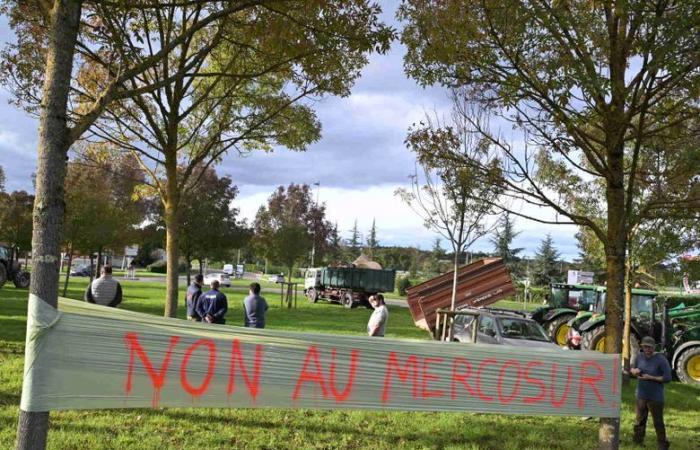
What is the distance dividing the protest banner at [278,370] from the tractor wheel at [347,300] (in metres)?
25.2

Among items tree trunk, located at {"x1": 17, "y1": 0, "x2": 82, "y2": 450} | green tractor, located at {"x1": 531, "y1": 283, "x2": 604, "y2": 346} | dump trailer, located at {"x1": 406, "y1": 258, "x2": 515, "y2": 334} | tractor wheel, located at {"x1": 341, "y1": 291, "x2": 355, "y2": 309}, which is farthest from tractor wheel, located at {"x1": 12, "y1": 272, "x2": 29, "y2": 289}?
tree trunk, located at {"x1": 17, "y1": 0, "x2": 82, "y2": 450}

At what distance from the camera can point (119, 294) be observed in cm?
931

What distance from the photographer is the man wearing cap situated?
6.83 metres

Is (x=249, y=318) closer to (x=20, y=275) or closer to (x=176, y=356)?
(x=176, y=356)

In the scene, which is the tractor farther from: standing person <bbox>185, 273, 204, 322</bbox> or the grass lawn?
the grass lawn

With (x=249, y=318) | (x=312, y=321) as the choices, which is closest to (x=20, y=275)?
(x=312, y=321)

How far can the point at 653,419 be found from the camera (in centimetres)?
692

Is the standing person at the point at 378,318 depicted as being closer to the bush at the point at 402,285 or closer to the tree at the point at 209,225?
the tree at the point at 209,225

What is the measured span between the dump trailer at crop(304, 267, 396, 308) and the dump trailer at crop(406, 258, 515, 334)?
12517 mm

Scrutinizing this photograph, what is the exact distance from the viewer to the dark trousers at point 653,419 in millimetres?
6680

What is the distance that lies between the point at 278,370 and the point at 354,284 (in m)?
27.2

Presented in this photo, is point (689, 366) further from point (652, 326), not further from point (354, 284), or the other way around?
point (354, 284)

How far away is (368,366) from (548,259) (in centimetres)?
6089

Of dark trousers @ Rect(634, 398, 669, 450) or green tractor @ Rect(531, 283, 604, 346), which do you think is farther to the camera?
green tractor @ Rect(531, 283, 604, 346)
